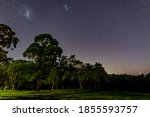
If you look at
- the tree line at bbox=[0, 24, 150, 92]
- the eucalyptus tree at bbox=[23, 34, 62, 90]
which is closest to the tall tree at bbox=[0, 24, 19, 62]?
the tree line at bbox=[0, 24, 150, 92]

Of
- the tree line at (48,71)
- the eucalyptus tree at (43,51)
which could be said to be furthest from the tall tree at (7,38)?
the eucalyptus tree at (43,51)

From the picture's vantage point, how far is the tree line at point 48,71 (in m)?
31.2

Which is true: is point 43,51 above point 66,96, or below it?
above

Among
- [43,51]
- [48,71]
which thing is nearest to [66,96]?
[43,51]

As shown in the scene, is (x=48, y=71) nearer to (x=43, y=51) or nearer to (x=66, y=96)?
(x=43, y=51)

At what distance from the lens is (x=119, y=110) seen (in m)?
11.5

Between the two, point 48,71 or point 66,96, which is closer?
point 66,96

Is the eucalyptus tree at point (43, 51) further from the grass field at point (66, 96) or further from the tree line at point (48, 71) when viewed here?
the grass field at point (66, 96)

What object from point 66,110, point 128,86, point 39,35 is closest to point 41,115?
point 66,110

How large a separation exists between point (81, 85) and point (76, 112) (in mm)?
46949

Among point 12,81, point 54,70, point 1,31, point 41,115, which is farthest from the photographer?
point 12,81

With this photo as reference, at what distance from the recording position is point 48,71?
3803 centimetres

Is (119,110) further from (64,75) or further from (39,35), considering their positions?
(64,75)

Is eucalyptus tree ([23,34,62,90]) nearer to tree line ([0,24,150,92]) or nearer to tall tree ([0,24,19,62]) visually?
tree line ([0,24,150,92])
